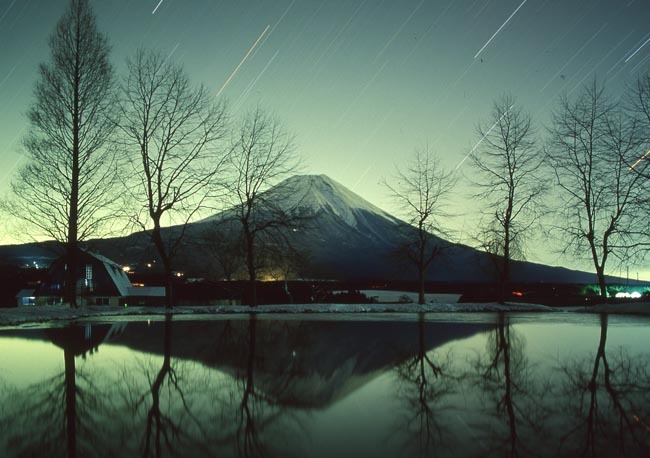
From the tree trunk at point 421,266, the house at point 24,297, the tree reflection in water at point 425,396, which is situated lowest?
the house at point 24,297

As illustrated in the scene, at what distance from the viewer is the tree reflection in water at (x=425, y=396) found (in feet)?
14.4

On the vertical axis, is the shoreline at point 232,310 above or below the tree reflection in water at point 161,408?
below

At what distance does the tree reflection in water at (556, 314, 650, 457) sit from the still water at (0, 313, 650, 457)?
0.02 metres

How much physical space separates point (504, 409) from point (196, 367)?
14.4 ft

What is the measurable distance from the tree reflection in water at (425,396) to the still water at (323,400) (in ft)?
0.06

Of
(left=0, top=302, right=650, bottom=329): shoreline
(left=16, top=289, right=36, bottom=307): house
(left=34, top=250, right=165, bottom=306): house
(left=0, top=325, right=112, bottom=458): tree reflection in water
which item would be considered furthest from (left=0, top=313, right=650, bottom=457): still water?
(left=16, top=289, right=36, bottom=307): house

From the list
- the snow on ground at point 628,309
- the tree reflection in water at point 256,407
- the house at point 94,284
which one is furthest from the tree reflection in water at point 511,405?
the house at point 94,284

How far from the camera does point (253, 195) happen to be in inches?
1190

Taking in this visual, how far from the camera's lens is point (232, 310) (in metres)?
26.3

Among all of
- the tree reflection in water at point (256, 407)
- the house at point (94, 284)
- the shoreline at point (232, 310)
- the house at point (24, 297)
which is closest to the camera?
the tree reflection in water at point (256, 407)

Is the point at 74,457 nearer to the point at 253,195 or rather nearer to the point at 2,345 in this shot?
the point at 2,345

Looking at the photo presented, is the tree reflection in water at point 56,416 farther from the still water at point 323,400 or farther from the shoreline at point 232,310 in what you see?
the shoreline at point 232,310

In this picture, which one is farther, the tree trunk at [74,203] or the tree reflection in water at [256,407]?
the tree trunk at [74,203]

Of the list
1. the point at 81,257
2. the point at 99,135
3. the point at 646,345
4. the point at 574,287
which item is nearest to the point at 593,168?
the point at 646,345
